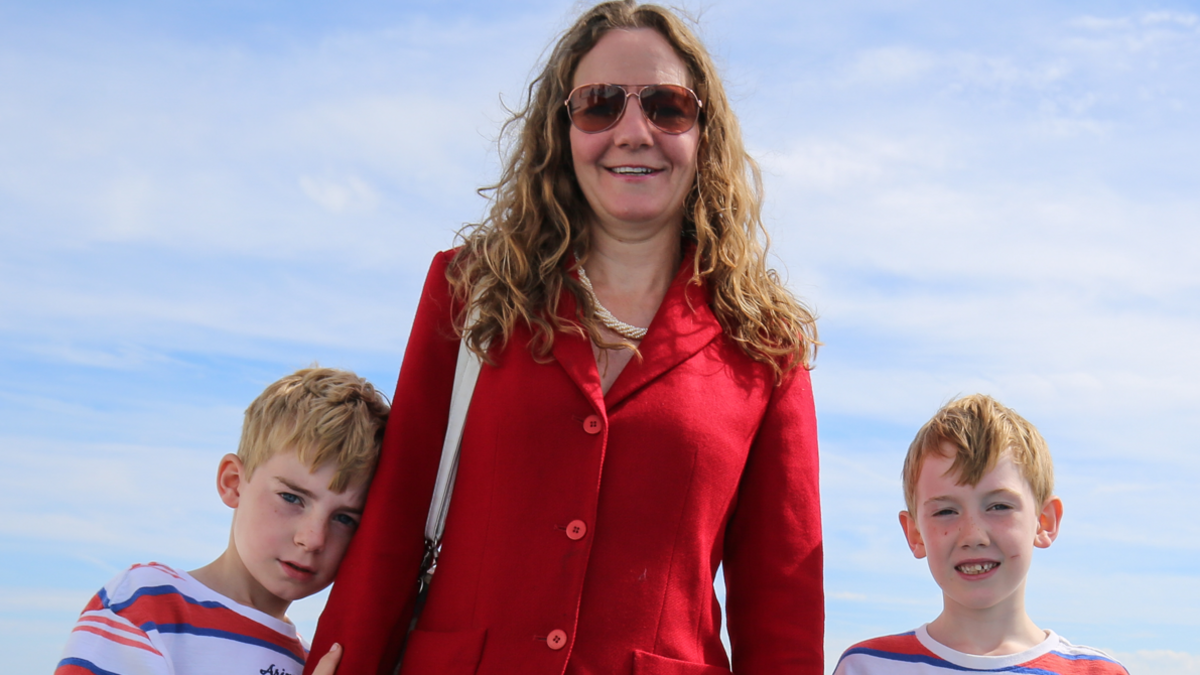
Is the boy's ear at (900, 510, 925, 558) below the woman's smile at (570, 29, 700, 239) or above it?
below

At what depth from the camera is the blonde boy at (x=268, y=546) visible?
2941 millimetres

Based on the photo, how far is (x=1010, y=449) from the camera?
347 cm

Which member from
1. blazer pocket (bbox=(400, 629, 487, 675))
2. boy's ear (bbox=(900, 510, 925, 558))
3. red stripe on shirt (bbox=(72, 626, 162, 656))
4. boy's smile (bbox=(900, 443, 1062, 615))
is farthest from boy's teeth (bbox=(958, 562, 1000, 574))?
red stripe on shirt (bbox=(72, 626, 162, 656))

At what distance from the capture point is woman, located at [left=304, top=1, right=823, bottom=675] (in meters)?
2.81

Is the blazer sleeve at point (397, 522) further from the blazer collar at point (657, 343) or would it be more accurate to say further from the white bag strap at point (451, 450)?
the blazer collar at point (657, 343)

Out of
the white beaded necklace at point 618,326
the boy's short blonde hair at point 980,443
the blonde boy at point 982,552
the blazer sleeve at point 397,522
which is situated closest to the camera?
the blazer sleeve at point 397,522

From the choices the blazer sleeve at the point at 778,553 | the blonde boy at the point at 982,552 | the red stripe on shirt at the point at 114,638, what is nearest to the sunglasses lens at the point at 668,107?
the blazer sleeve at the point at 778,553

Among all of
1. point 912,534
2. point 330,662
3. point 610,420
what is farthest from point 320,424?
point 912,534

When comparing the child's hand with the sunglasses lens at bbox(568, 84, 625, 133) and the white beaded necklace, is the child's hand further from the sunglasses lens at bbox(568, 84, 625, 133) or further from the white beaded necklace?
the sunglasses lens at bbox(568, 84, 625, 133)

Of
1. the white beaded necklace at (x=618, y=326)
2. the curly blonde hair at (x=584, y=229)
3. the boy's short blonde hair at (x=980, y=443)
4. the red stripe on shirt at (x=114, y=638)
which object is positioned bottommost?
the red stripe on shirt at (x=114, y=638)

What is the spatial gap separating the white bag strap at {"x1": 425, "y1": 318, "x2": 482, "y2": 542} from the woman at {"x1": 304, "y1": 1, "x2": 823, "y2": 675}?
0.09 ft

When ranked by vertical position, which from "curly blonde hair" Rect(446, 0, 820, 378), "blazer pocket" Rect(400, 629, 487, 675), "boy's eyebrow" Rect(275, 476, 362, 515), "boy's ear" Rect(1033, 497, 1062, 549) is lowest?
"blazer pocket" Rect(400, 629, 487, 675)

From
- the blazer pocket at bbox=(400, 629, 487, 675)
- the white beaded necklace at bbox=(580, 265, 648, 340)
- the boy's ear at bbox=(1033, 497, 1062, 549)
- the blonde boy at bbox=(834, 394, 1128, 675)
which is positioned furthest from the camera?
the boy's ear at bbox=(1033, 497, 1062, 549)

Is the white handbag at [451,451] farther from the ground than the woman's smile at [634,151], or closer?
closer
